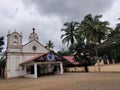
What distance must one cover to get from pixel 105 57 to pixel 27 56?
17779mm

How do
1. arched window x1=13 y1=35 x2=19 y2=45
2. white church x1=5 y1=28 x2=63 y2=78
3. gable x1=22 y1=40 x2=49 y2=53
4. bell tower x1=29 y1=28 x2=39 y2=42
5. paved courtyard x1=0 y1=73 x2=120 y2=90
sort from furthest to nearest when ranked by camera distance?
bell tower x1=29 y1=28 x2=39 y2=42 → gable x1=22 y1=40 x2=49 y2=53 → arched window x1=13 y1=35 x2=19 y2=45 → white church x1=5 y1=28 x2=63 y2=78 → paved courtyard x1=0 y1=73 x2=120 y2=90

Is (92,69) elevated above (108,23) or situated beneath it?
situated beneath

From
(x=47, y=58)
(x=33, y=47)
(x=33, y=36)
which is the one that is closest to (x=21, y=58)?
(x=33, y=47)

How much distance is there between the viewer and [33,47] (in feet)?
105

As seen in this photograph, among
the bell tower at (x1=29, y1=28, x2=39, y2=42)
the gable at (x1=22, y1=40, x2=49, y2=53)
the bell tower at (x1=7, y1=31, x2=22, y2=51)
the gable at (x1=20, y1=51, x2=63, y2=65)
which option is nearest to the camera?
the gable at (x1=20, y1=51, x2=63, y2=65)

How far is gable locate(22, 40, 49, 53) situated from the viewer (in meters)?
31.3

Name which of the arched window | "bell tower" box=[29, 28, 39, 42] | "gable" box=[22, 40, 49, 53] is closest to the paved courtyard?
"gable" box=[22, 40, 49, 53]

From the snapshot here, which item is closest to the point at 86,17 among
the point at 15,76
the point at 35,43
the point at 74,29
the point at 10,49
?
the point at 74,29

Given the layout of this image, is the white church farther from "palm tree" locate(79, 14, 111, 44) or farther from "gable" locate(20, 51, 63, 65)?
"palm tree" locate(79, 14, 111, 44)

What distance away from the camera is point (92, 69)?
29578 millimetres

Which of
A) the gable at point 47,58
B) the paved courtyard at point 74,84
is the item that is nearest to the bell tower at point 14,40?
the gable at point 47,58

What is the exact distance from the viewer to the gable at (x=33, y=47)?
103 ft

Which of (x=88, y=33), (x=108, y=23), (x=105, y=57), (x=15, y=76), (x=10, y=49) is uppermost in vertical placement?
(x=108, y=23)

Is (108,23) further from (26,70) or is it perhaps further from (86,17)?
(26,70)
